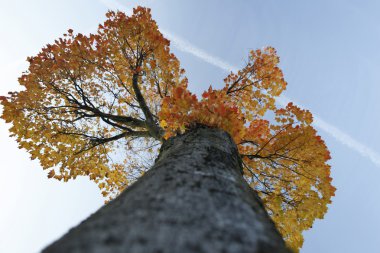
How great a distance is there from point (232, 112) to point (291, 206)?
10.3 feet

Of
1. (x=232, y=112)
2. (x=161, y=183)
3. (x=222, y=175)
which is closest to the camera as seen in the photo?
(x=161, y=183)

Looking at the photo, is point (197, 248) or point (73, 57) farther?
point (73, 57)

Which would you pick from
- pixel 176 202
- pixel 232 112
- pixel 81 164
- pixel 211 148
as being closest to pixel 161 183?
pixel 176 202

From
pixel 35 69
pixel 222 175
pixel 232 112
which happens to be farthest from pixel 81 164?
pixel 222 175

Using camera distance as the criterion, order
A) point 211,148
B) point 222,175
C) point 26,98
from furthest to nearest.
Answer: point 26,98
point 211,148
point 222,175

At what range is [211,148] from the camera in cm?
293

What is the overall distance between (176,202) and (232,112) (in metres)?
2.91

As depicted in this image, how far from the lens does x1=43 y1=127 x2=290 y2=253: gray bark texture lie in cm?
98

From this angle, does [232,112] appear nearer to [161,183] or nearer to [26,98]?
[161,183]

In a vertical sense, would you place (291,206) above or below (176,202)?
above

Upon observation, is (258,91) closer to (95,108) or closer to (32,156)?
(95,108)

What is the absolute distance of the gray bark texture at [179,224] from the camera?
98cm

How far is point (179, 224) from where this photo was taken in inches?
45.2

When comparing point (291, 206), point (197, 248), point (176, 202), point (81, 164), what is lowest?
point (197, 248)
